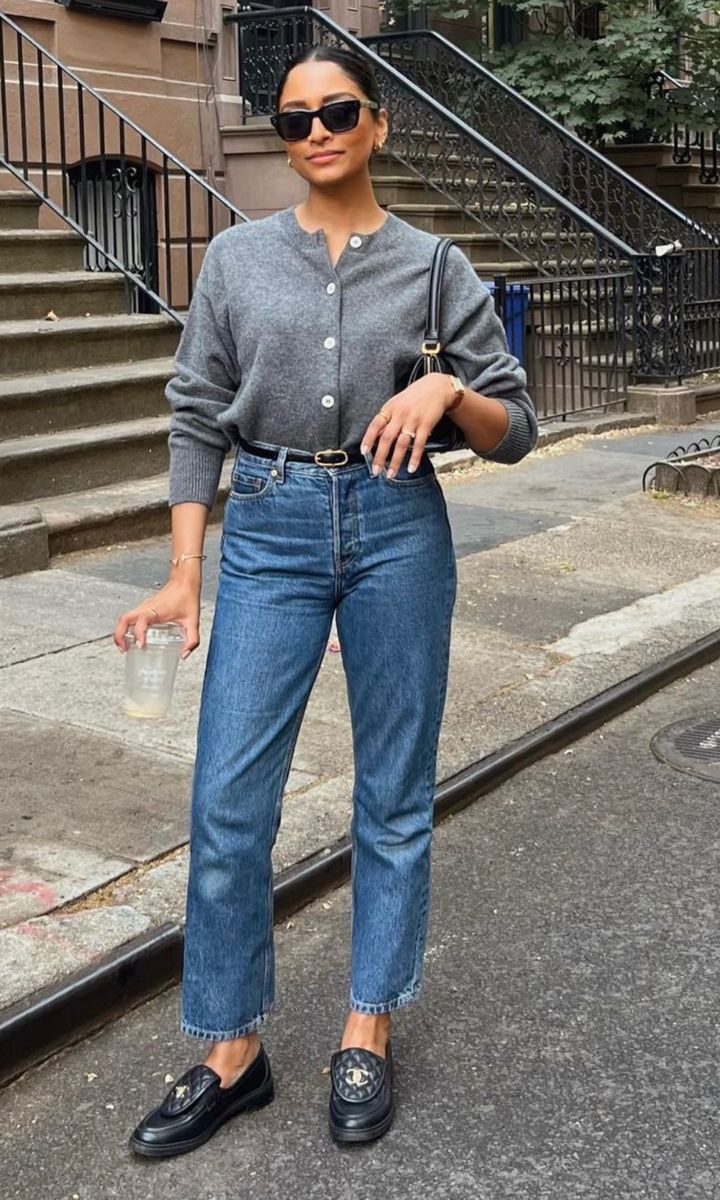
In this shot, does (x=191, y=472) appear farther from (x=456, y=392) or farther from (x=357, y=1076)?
(x=357, y=1076)

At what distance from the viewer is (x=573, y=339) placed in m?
13.1

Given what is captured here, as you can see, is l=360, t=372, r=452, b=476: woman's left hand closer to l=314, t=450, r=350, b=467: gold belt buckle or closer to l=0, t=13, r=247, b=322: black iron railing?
l=314, t=450, r=350, b=467: gold belt buckle

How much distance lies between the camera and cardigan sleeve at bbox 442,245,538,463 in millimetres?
2844

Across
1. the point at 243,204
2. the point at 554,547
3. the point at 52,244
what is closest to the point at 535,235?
the point at 243,204

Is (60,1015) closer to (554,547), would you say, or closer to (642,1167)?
(642,1167)

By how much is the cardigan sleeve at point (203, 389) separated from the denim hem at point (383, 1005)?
102 cm

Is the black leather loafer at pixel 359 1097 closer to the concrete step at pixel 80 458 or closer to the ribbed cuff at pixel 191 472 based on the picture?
the ribbed cuff at pixel 191 472

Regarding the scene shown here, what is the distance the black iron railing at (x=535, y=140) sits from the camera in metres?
14.8

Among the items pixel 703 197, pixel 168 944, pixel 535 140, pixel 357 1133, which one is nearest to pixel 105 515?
pixel 168 944

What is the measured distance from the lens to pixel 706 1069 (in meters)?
3.29

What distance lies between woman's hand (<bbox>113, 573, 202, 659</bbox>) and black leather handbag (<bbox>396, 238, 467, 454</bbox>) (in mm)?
534

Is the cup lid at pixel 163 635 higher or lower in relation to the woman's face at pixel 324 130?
lower

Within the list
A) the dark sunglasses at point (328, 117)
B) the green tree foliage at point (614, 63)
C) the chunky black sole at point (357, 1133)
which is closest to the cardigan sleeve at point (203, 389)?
the dark sunglasses at point (328, 117)

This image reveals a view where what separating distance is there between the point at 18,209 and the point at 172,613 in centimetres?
818
